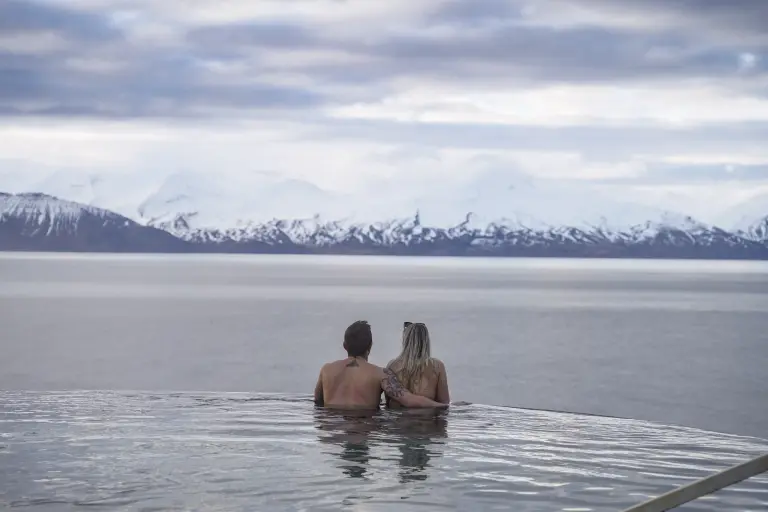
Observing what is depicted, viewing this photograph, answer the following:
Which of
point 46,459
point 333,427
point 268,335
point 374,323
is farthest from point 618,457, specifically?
point 374,323

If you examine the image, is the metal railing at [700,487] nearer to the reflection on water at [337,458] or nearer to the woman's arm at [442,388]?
the reflection on water at [337,458]

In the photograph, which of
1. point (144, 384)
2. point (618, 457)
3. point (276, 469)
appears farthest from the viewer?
point (144, 384)

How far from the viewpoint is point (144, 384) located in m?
41.5

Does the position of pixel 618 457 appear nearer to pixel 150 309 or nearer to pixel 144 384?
pixel 144 384

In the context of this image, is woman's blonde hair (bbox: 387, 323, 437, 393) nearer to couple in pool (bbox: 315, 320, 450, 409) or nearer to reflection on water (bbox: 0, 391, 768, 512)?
couple in pool (bbox: 315, 320, 450, 409)

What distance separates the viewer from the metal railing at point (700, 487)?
311 inches

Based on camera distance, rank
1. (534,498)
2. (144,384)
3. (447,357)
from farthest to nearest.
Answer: (447,357), (144,384), (534,498)

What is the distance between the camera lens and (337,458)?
50.7 ft

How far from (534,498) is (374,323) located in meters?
66.8

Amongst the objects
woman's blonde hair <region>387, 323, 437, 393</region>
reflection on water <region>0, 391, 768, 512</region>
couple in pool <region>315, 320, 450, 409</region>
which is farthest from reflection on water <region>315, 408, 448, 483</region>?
woman's blonde hair <region>387, 323, 437, 393</region>

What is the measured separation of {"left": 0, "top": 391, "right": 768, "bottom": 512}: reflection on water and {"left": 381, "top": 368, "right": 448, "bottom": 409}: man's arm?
0.82 ft

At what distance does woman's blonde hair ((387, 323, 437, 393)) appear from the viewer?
18.4 metres

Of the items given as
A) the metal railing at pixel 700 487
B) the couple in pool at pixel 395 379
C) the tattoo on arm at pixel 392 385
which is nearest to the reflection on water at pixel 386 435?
the couple in pool at pixel 395 379

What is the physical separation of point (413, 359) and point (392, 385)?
61 centimetres
